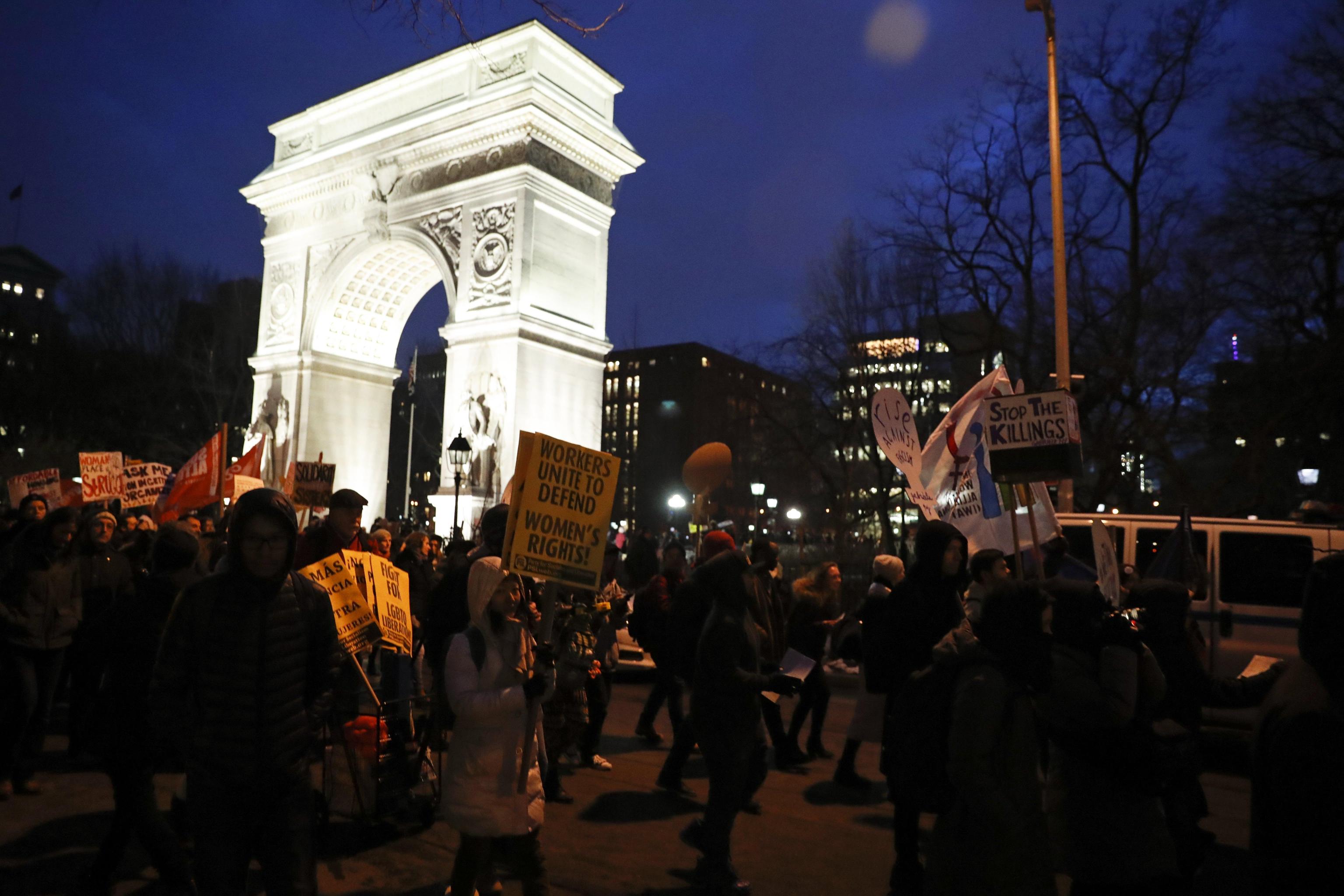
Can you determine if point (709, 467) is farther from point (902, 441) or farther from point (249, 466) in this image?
point (249, 466)

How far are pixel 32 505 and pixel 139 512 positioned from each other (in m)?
9.94

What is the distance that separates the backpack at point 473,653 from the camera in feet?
12.1

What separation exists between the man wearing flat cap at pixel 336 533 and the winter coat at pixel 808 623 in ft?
12.2

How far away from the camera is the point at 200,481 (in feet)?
43.8

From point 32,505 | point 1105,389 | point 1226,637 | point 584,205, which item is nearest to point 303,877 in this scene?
point 32,505

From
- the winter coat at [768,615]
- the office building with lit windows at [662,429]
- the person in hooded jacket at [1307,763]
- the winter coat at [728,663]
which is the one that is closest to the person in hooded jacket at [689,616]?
the winter coat at [768,615]

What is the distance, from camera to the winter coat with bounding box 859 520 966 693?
5219 mm

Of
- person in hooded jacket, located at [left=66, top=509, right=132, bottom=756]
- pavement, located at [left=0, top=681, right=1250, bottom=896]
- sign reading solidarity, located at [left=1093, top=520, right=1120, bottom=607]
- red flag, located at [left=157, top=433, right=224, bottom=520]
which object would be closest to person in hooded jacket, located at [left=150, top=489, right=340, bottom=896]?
pavement, located at [left=0, top=681, right=1250, bottom=896]

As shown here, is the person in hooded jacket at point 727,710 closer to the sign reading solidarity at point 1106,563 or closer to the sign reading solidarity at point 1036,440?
the sign reading solidarity at point 1036,440

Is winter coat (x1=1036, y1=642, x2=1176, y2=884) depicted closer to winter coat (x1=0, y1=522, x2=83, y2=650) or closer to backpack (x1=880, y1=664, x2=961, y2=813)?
backpack (x1=880, y1=664, x2=961, y2=813)

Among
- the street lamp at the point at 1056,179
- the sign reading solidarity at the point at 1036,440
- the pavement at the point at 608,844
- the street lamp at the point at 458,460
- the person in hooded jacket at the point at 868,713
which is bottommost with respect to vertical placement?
the pavement at the point at 608,844

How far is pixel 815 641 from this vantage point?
8.20 m

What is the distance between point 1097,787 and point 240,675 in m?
2.97

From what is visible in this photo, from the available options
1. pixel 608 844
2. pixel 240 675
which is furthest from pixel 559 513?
pixel 608 844
